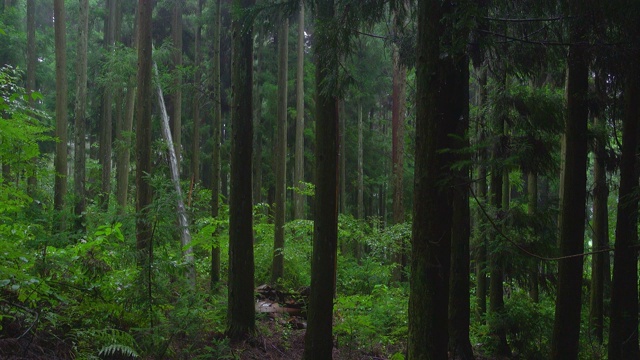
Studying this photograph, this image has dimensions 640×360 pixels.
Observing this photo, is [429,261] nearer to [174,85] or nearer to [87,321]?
[87,321]

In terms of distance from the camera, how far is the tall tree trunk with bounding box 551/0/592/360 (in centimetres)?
752

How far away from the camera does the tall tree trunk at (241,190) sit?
923 centimetres

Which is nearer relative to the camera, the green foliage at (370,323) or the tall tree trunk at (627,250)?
the tall tree trunk at (627,250)

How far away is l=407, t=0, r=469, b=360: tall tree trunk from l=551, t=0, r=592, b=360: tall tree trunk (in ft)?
10.8

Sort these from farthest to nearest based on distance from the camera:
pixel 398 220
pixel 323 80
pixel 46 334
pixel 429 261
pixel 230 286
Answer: pixel 398 220 < pixel 230 286 < pixel 323 80 < pixel 46 334 < pixel 429 261

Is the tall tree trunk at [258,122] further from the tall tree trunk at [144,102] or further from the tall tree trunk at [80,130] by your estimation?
the tall tree trunk at [144,102]

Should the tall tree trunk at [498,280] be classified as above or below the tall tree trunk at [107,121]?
below

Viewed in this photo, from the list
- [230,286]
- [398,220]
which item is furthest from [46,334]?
[398,220]

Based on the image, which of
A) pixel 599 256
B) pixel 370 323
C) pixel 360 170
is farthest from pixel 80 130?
pixel 599 256

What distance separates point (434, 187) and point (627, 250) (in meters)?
4.60

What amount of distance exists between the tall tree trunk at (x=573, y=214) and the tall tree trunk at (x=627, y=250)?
594mm

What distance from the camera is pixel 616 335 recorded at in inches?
323

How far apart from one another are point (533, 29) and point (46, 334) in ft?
25.9

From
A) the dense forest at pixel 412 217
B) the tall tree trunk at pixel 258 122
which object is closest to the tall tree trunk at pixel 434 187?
the dense forest at pixel 412 217
